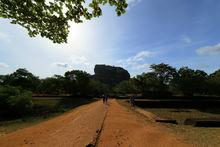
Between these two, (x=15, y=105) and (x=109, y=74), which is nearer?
Result: (x=15, y=105)

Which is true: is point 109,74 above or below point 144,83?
above

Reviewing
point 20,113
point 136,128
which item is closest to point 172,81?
point 20,113

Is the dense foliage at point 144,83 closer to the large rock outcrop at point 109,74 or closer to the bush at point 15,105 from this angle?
the bush at point 15,105

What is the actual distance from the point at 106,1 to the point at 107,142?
7.76 m

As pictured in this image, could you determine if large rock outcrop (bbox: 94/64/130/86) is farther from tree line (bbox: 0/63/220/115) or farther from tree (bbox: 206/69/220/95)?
tree (bbox: 206/69/220/95)

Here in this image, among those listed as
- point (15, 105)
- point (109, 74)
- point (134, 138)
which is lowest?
point (134, 138)

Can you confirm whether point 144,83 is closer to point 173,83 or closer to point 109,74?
point 173,83

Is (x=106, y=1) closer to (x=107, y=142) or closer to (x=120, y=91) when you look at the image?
(x=107, y=142)

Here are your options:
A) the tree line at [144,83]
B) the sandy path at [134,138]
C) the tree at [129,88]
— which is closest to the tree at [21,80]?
the tree line at [144,83]

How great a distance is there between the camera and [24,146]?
14.0 meters

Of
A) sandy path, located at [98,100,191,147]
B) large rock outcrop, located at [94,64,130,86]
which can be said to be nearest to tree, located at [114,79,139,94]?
large rock outcrop, located at [94,64,130,86]

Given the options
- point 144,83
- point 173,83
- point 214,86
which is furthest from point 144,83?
point 214,86

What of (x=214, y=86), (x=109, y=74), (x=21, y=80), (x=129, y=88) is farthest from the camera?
(x=109, y=74)

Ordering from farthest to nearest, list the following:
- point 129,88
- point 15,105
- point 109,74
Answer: point 109,74 → point 129,88 → point 15,105
